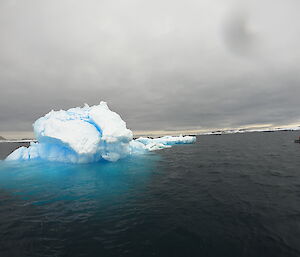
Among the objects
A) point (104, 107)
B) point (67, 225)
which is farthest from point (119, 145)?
point (67, 225)

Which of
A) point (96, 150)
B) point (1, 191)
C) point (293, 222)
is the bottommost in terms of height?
point (293, 222)

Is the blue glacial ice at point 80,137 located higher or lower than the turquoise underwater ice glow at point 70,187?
higher

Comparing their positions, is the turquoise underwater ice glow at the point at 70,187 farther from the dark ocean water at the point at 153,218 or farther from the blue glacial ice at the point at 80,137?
the blue glacial ice at the point at 80,137

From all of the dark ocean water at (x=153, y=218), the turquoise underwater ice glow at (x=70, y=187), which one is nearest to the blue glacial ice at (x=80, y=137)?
the turquoise underwater ice glow at (x=70, y=187)

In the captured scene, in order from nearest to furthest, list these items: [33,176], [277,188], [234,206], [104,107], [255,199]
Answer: [234,206] → [255,199] → [277,188] → [33,176] → [104,107]

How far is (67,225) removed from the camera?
6637 mm

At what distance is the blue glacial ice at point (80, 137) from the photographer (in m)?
18.2

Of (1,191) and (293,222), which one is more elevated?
(1,191)

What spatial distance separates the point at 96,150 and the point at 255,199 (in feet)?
54.0

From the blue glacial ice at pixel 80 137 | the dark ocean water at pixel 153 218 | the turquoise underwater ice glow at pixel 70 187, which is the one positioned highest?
the blue glacial ice at pixel 80 137

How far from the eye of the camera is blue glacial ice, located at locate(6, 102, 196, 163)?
18.2 m

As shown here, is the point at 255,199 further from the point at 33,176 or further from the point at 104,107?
the point at 104,107

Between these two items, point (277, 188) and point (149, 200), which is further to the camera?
point (277, 188)

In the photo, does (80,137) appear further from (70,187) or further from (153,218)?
(153,218)
